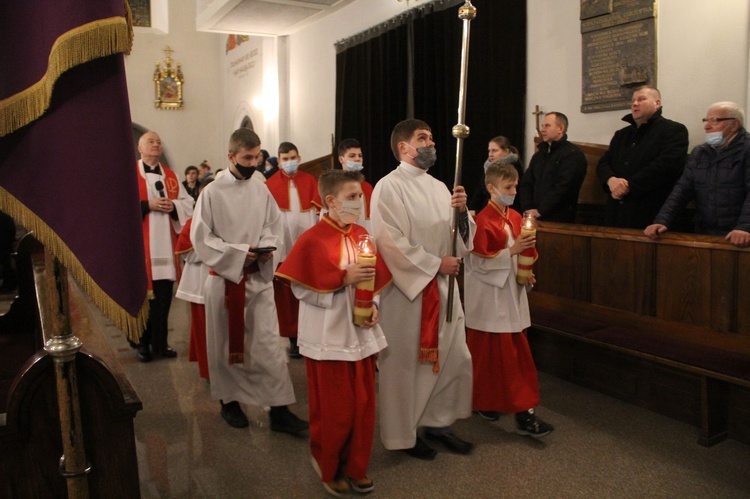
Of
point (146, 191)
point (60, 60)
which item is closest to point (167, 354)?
point (146, 191)

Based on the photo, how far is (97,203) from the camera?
1.64m

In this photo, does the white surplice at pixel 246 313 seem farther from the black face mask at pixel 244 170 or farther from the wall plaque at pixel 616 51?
the wall plaque at pixel 616 51

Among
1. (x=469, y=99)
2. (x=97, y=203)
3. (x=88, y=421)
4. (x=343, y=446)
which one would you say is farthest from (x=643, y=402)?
(x=469, y=99)

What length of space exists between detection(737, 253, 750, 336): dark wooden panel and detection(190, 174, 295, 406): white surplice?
2716 mm

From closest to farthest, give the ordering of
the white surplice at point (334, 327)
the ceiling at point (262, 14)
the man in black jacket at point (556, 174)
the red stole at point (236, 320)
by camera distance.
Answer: the white surplice at point (334, 327) → the red stole at point (236, 320) → the man in black jacket at point (556, 174) → the ceiling at point (262, 14)

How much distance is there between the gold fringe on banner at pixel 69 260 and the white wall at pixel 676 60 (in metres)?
4.72

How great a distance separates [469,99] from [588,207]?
222 centimetres

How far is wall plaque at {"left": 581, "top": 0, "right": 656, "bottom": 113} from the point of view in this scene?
5.59m

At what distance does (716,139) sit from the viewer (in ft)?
13.9

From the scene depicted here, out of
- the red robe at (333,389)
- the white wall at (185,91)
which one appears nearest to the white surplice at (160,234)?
the red robe at (333,389)

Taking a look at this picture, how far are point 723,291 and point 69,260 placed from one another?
366cm

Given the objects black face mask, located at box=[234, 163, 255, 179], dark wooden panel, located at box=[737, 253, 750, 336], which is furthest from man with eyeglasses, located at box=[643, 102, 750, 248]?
black face mask, located at box=[234, 163, 255, 179]

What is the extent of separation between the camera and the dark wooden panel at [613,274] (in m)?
4.51

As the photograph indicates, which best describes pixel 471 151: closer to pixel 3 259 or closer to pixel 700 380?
pixel 700 380
